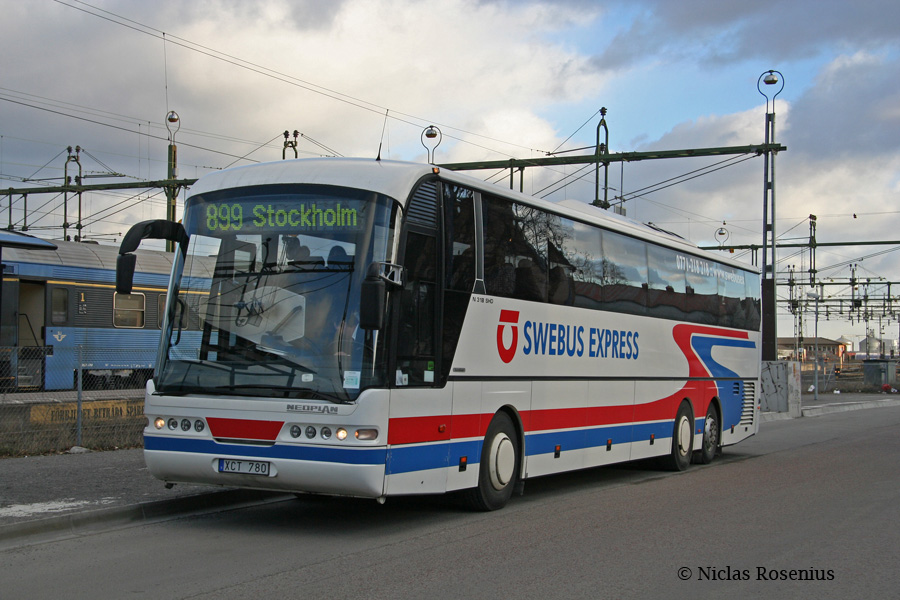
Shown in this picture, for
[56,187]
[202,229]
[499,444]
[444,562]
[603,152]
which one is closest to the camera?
[444,562]

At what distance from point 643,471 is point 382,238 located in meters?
8.51

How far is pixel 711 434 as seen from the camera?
16922 millimetres

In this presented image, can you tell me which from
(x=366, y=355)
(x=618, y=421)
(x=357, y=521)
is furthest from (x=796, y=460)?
(x=366, y=355)

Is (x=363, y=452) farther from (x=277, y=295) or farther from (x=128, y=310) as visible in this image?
(x=128, y=310)

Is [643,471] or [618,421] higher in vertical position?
[618,421]

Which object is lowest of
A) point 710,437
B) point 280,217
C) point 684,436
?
point 710,437

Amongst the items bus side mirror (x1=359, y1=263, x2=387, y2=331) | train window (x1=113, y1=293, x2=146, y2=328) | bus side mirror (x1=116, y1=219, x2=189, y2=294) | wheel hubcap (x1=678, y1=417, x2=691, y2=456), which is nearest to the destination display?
bus side mirror (x1=116, y1=219, x2=189, y2=294)

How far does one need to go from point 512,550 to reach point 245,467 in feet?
8.41

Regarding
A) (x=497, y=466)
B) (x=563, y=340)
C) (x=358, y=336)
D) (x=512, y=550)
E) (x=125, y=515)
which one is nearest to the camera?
(x=512, y=550)

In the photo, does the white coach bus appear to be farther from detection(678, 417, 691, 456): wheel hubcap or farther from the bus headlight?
detection(678, 417, 691, 456): wheel hubcap

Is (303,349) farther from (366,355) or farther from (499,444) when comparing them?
(499,444)

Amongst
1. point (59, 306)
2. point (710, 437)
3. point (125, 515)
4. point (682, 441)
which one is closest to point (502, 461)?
point (125, 515)

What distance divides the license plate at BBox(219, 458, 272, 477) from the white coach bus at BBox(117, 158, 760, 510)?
13 mm

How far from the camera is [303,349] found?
28.1 ft
